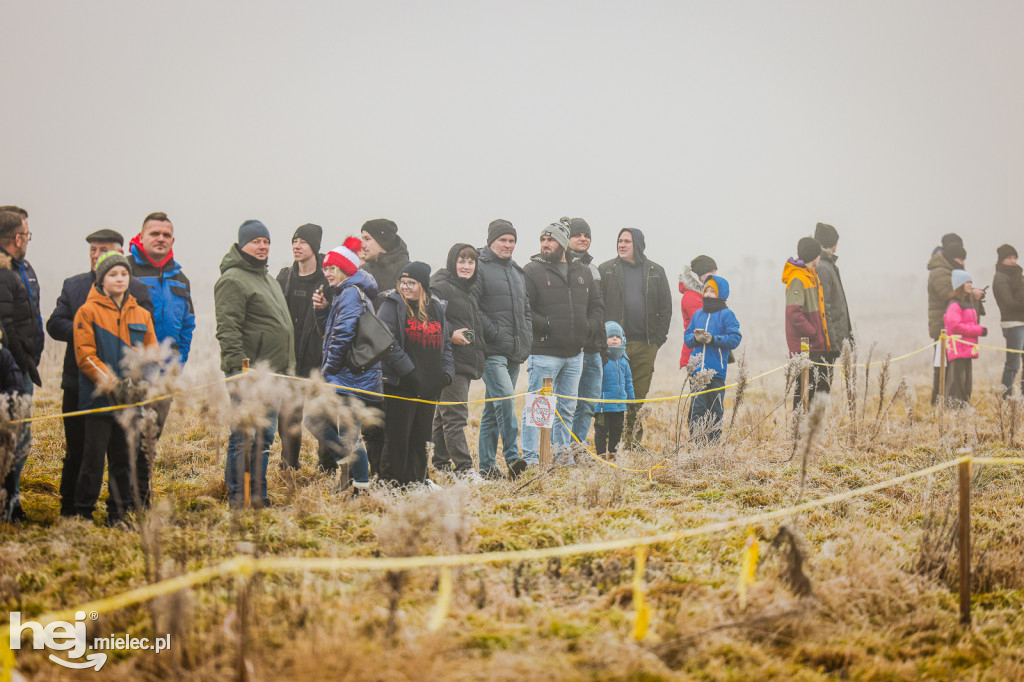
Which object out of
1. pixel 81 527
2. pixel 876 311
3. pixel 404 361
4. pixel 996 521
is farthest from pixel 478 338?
pixel 876 311

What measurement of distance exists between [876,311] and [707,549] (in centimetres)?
4017

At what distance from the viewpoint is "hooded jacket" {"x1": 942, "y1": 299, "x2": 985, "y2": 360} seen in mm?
9508

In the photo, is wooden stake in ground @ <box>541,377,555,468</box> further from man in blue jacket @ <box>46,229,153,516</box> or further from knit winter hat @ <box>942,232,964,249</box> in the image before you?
knit winter hat @ <box>942,232,964,249</box>

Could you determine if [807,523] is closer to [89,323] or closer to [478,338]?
[478,338]

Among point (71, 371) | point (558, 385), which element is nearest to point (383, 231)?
point (558, 385)

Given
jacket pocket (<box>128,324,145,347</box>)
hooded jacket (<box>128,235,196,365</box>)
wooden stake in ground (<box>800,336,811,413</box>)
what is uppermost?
hooded jacket (<box>128,235,196,365</box>)

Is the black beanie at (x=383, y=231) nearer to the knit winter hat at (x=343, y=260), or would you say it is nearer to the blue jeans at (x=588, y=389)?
the knit winter hat at (x=343, y=260)

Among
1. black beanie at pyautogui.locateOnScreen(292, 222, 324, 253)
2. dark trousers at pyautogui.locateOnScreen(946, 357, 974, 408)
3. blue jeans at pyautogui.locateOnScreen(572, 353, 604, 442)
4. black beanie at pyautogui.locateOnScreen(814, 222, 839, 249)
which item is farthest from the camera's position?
dark trousers at pyautogui.locateOnScreen(946, 357, 974, 408)

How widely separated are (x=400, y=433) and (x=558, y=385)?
208 centimetres

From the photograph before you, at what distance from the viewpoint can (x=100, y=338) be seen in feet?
15.6

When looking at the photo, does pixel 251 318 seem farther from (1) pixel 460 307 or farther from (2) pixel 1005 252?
(2) pixel 1005 252

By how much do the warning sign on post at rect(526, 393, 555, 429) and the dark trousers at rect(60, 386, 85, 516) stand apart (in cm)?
325

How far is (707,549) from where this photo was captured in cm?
455

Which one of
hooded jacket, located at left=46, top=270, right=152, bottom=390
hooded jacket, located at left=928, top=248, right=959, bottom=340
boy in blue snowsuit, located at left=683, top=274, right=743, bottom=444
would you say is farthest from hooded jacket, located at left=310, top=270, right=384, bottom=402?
hooded jacket, located at left=928, top=248, right=959, bottom=340
